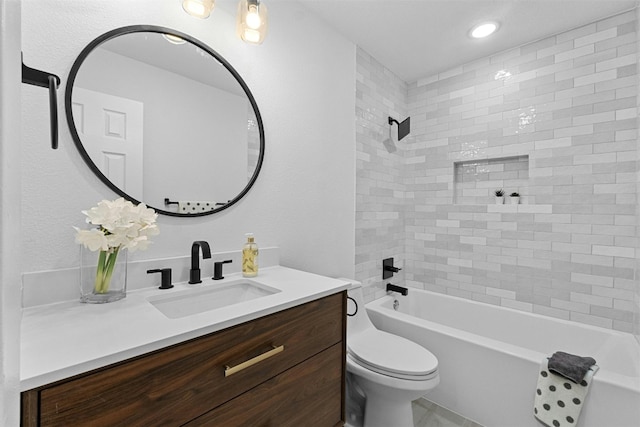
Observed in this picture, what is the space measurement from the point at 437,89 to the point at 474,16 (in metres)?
0.80

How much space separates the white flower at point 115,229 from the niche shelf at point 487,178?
243 centimetres

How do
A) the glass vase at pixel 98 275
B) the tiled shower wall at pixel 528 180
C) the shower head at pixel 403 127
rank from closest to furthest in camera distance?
the glass vase at pixel 98 275 < the tiled shower wall at pixel 528 180 < the shower head at pixel 403 127

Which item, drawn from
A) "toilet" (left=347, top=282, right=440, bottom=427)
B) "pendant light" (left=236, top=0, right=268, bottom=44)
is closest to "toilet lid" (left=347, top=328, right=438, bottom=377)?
"toilet" (left=347, top=282, right=440, bottom=427)

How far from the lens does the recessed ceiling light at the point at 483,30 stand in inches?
80.9

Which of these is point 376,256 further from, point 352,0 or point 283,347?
point 352,0

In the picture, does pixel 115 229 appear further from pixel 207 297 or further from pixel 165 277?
pixel 207 297

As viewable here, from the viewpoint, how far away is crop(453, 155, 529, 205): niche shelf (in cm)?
234

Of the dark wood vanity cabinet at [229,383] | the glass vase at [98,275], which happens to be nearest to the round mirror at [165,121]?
the glass vase at [98,275]

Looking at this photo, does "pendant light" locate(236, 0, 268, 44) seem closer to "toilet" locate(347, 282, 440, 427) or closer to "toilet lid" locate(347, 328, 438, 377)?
"toilet" locate(347, 282, 440, 427)

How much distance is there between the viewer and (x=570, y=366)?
4.88ft

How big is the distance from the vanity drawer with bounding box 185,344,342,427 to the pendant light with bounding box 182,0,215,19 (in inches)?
57.4

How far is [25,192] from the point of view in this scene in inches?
38.2

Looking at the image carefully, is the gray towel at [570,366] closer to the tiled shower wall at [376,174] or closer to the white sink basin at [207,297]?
the tiled shower wall at [376,174]

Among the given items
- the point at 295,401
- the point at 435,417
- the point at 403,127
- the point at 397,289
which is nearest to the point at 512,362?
the point at 435,417
